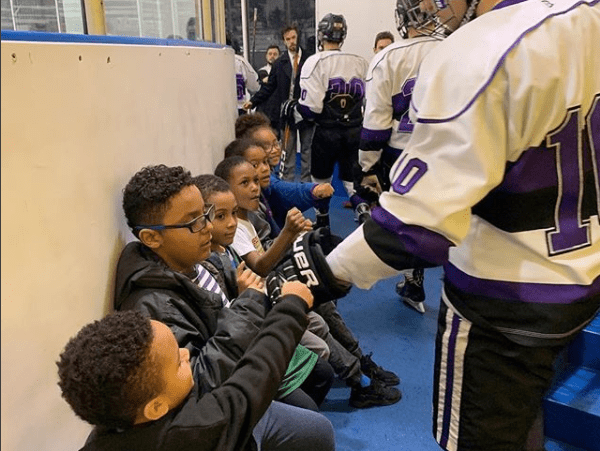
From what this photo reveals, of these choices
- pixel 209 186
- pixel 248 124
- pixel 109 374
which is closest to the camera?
pixel 109 374

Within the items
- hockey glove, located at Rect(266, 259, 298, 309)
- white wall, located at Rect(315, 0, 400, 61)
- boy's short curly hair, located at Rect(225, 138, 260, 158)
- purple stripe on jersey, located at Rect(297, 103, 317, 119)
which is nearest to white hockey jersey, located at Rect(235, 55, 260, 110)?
purple stripe on jersey, located at Rect(297, 103, 317, 119)

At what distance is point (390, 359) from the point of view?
2643mm

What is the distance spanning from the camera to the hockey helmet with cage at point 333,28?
4.16 metres

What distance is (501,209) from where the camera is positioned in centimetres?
100

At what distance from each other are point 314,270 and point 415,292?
81.7 inches

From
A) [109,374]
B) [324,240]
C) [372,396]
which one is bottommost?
[372,396]

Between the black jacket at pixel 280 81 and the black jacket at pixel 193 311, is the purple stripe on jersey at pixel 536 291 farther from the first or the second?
the black jacket at pixel 280 81

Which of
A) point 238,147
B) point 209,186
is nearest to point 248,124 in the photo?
point 238,147

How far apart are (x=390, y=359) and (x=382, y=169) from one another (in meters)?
A: 1.13

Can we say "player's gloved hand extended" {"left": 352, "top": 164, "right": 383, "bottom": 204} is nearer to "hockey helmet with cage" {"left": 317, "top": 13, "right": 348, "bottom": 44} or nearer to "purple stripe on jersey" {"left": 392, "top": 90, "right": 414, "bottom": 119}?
"purple stripe on jersey" {"left": 392, "top": 90, "right": 414, "bottom": 119}

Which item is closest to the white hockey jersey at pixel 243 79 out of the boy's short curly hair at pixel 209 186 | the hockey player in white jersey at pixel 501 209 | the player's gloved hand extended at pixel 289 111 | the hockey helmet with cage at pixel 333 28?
the player's gloved hand extended at pixel 289 111

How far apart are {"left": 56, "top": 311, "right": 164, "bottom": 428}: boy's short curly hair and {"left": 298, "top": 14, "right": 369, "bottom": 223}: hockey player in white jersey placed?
3483 mm

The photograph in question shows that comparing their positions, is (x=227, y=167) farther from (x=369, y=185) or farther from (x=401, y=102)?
(x=369, y=185)

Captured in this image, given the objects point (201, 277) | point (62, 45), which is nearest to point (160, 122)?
point (201, 277)
